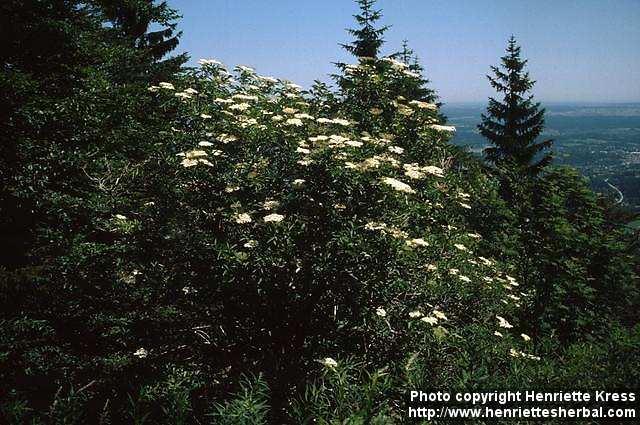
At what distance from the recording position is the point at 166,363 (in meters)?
8.34

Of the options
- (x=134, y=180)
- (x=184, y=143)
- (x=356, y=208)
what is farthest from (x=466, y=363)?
(x=134, y=180)

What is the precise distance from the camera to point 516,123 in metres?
25.0

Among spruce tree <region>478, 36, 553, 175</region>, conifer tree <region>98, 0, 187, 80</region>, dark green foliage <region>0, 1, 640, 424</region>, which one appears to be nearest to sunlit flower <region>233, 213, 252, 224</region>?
dark green foliage <region>0, 1, 640, 424</region>

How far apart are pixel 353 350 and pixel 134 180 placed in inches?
262

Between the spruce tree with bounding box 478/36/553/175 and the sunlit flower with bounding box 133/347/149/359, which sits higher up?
the spruce tree with bounding box 478/36/553/175

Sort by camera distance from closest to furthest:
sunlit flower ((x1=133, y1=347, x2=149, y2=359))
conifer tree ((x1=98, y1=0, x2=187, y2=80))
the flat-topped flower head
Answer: the flat-topped flower head, sunlit flower ((x1=133, y1=347, x2=149, y2=359)), conifer tree ((x1=98, y1=0, x2=187, y2=80))

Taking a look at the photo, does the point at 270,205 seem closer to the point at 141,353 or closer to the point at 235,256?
the point at 235,256

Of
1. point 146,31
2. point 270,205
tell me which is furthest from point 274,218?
point 146,31

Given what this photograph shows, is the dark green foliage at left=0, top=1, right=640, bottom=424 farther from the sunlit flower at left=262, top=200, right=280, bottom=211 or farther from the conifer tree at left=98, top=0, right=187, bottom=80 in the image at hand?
the conifer tree at left=98, top=0, right=187, bottom=80

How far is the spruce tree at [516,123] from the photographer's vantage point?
24.4 metres

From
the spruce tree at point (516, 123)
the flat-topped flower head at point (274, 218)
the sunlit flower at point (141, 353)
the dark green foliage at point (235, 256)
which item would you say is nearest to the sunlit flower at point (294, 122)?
the dark green foliage at point (235, 256)

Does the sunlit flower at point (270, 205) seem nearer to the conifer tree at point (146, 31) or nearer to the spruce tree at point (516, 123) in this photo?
the conifer tree at point (146, 31)

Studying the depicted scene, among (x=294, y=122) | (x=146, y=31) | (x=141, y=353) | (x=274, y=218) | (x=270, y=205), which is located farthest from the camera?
(x=146, y=31)

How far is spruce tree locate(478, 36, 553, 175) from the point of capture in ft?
80.1
